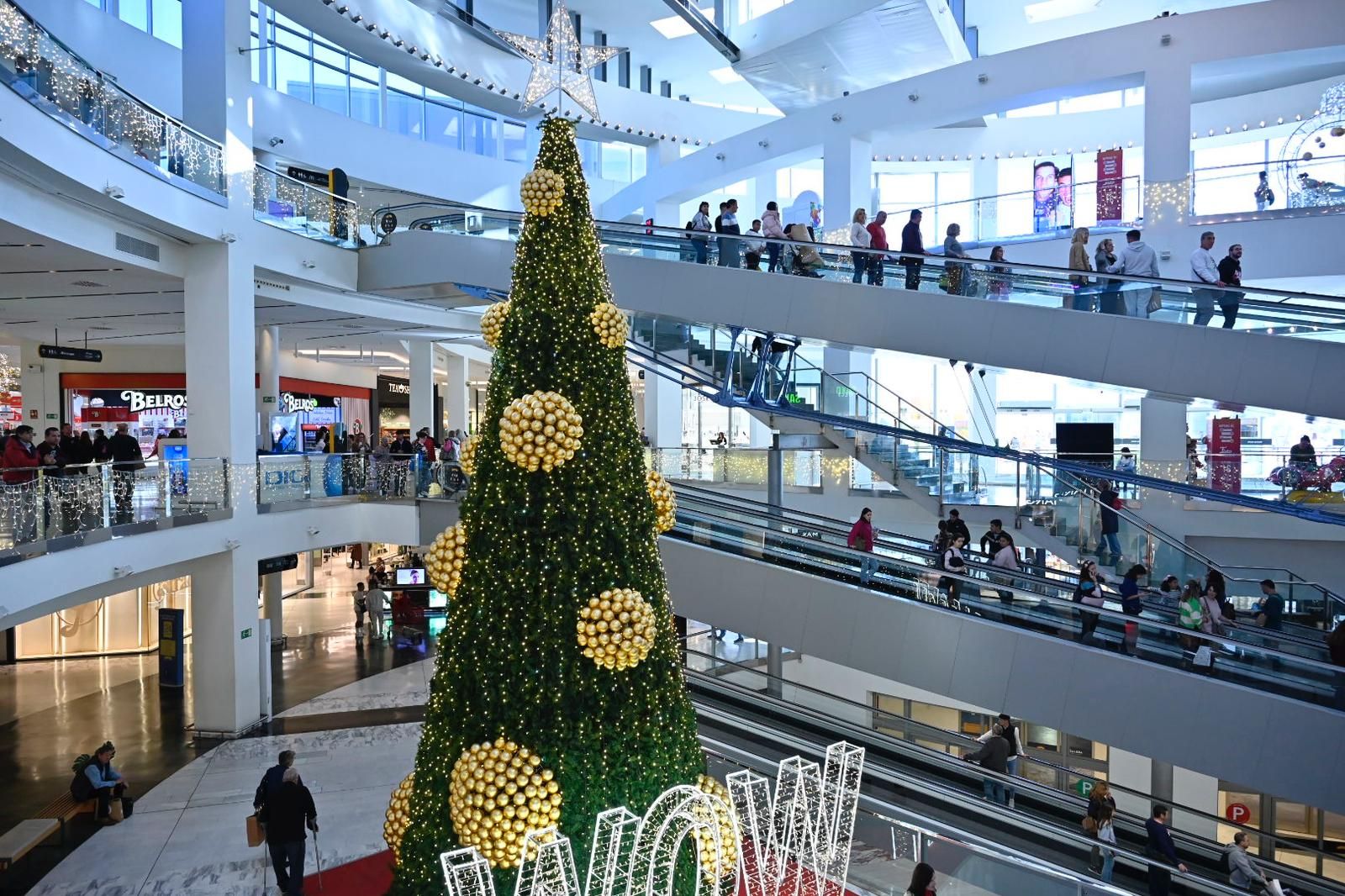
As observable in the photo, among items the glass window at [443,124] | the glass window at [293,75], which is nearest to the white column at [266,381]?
the glass window at [293,75]

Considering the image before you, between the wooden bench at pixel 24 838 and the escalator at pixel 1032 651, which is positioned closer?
the escalator at pixel 1032 651

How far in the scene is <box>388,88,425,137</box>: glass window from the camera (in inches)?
1069

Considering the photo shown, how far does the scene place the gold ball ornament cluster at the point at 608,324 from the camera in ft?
17.8

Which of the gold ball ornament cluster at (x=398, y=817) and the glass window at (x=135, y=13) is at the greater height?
the glass window at (x=135, y=13)

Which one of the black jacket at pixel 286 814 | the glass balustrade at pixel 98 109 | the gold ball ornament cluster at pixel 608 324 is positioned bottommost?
the black jacket at pixel 286 814

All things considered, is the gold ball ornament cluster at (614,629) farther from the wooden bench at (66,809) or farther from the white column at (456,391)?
the white column at (456,391)

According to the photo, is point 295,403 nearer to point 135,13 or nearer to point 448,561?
point 135,13

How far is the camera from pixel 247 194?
1538 centimetres

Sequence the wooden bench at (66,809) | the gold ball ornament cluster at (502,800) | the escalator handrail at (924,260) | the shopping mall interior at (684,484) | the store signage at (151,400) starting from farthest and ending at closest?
the store signage at (151,400) → the wooden bench at (66,809) → the escalator handrail at (924,260) → the shopping mall interior at (684,484) → the gold ball ornament cluster at (502,800)

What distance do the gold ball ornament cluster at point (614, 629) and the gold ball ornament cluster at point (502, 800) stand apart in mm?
574

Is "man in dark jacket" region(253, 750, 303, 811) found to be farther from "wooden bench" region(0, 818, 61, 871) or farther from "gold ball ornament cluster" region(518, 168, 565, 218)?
"gold ball ornament cluster" region(518, 168, 565, 218)

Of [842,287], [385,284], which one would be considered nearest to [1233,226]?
[842,287]

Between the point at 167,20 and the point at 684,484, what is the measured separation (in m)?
14.7

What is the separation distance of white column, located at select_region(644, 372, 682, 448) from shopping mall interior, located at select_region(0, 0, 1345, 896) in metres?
4.85
